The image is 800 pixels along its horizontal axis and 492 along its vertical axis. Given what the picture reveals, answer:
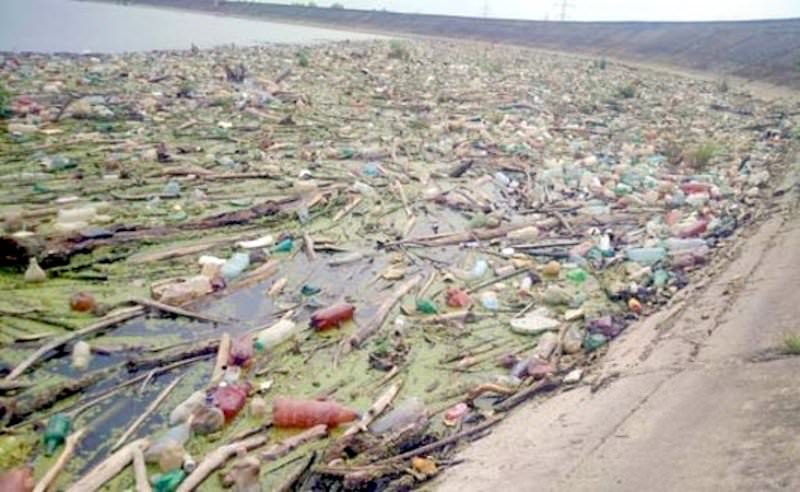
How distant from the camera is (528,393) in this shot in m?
Result: 4.30

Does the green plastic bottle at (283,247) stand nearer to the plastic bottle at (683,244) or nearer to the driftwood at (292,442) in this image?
the driftwood at (292,442)

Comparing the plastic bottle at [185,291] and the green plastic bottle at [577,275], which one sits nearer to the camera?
the plastic bottle at [185,291]

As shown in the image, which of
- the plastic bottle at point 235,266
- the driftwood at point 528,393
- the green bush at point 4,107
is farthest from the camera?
the green bush at point 4,107

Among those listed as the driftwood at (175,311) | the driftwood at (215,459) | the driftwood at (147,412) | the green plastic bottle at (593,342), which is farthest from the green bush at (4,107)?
the green plastic bottle at (593,342)

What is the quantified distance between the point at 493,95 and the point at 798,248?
1177 cm

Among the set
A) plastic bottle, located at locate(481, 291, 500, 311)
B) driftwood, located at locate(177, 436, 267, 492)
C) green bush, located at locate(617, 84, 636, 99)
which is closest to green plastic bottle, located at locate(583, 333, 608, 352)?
plastic bottle, located at locate(481, 291, 500, 311)

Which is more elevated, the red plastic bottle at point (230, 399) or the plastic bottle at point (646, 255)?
the plastic bottle at point (646, 255)

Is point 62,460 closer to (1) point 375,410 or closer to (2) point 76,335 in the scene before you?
(2) point 76,335

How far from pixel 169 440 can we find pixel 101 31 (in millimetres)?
37439

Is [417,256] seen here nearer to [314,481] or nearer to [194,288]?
[194,288]

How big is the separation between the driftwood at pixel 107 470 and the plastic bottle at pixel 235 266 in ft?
7.99

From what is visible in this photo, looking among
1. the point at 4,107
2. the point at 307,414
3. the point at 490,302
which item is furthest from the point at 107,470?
the point at 4,107

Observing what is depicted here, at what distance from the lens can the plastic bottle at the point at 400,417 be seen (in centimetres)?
394

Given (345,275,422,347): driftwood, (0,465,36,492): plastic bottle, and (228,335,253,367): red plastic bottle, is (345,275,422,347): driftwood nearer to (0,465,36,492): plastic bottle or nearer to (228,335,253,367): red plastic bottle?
(228,335,253,367): red plastic bottle
